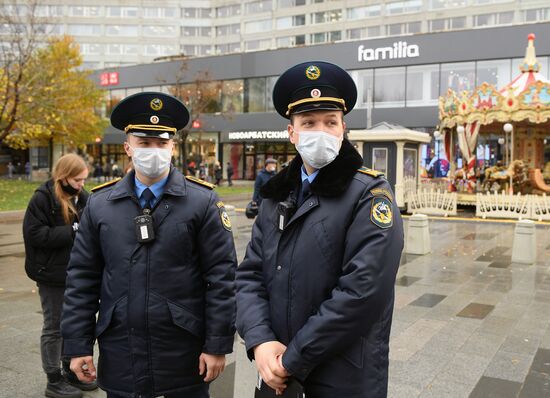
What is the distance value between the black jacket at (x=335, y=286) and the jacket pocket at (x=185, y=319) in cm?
42

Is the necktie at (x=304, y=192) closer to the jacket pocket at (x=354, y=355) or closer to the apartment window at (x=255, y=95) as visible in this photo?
the jacket pocket at (x=354, y=355)

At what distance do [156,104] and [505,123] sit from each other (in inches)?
815

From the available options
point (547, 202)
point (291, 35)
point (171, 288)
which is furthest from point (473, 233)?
point (291, 35)

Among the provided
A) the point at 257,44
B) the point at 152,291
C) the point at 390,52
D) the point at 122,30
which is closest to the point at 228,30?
the point at 257,44

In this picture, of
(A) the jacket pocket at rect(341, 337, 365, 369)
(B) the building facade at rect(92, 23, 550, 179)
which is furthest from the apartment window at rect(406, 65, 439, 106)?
(A) the jacket pocket at rect(341, 337, 365, 369)

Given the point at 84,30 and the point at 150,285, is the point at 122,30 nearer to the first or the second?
the point at 84,30

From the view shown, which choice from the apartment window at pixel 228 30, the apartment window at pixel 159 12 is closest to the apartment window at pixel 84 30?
the apartment window at pixel 159 12

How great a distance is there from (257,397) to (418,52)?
114 feet

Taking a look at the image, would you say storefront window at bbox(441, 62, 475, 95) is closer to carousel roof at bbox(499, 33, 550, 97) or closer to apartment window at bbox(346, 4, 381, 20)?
carousel roof at bbox(499, 33, 550, 97)

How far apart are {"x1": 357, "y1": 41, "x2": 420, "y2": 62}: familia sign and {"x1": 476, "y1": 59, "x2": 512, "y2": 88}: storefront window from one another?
3.98m

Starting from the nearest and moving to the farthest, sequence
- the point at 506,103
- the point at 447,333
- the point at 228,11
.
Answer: the point at 447,333 → the point at 506,103 → the point at 228,11

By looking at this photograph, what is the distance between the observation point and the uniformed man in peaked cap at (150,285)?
2.67m

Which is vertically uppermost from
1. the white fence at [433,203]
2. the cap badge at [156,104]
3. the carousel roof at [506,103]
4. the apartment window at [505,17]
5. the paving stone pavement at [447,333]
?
the apartment window at [505,17]

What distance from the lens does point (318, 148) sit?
7.63 ft
